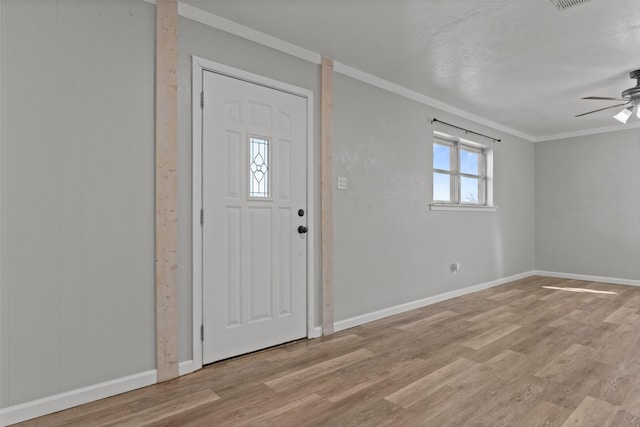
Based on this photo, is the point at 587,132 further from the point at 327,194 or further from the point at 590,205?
the point at 327,194

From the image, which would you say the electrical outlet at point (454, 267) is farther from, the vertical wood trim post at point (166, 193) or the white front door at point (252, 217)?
the vertical wood trim post at point (166, 193)

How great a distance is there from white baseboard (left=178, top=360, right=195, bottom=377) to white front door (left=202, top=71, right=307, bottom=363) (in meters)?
0.11

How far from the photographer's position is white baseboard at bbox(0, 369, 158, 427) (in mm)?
1852

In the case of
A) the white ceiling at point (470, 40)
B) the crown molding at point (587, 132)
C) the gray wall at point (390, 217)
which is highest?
the white ceiling at point (470, 40)

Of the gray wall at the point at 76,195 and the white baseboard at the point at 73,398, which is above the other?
the gray wall at the point at 76,195

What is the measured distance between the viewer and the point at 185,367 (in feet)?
7.99

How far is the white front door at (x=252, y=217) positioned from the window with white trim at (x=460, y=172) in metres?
2.36

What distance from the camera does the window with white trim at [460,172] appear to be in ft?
15.9

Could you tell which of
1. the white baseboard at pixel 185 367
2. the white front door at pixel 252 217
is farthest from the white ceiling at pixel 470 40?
the white baseboard at pixel 185 367

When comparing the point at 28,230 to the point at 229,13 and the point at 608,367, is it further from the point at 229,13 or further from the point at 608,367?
the point at 608,367

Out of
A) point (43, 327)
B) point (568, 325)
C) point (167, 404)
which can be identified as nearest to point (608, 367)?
point (568, 325)

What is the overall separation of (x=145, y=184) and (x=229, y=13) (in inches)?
54.8

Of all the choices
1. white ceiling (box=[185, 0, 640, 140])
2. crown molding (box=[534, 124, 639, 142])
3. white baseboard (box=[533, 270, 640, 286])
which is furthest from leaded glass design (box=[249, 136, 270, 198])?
white baseboard (box=[533, 270, 640, 286])

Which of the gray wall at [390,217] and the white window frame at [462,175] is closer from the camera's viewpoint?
the gray wall at [390,217]
